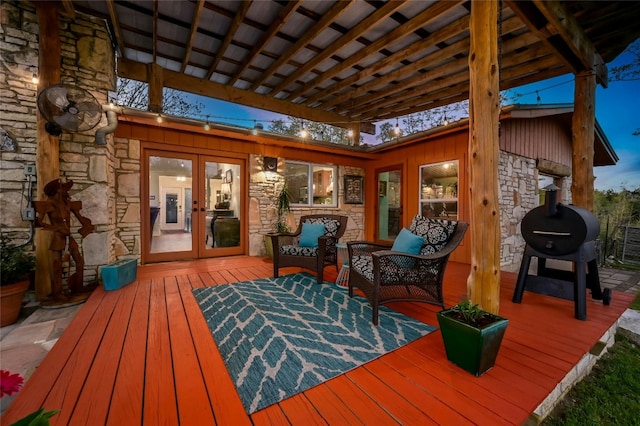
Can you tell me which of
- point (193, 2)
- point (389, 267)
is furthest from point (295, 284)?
point (193, 2)

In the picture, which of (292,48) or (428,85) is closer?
(292,48)

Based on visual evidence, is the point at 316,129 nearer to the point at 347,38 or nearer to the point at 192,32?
the point at 347,38

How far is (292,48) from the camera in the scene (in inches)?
156

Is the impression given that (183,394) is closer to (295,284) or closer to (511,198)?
(295,284)

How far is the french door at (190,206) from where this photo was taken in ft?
15.2

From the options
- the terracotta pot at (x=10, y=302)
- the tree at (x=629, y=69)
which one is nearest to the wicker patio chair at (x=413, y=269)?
the terracotta pot at (x=10, y=302)

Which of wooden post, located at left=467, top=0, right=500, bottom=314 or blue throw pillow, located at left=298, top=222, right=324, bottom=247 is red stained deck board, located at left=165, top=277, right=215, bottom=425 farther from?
wooden post, located at left=467, top=0, right=500, bottom=314

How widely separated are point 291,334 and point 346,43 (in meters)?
3.79

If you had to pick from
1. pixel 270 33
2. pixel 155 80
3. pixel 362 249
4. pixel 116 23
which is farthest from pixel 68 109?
pixel 362 249

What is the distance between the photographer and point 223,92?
5234 millimetres

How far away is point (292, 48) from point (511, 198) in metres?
4.87

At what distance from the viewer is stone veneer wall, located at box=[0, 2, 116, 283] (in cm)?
302

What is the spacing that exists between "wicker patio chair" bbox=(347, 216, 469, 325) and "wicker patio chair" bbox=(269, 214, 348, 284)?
768 mm

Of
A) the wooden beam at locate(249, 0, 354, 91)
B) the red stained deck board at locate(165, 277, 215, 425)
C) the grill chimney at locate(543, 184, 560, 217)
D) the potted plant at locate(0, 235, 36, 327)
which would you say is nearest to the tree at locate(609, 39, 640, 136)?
the grill chimney at locate(543, 184, 560, 217)
